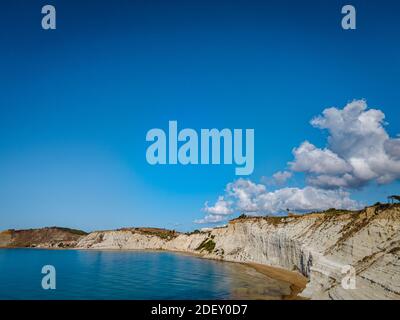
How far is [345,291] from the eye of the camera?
30.0 meters

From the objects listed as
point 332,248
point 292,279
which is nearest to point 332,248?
point 332,248

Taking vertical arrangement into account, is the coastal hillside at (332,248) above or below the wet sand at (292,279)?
above

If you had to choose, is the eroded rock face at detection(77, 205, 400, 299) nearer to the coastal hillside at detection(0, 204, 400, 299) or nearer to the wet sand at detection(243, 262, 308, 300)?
the coastal hillside at detection(0, 204, 400, 299)

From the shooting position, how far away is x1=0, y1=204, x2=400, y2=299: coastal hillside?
29205mm

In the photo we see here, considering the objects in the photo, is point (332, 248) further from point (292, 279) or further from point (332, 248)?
point (292, 279)

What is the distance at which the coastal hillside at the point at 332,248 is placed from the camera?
29205mm

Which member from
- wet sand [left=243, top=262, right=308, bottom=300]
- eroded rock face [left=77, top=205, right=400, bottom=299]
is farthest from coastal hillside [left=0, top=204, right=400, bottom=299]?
wet sand [left=243, top=262, right=308, bottom=300]

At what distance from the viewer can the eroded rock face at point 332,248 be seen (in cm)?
2916

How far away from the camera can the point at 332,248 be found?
4428cm

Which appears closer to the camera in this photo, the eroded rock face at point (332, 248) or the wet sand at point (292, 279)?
the eroded rock face at point (332, 248)

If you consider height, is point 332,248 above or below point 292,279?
above

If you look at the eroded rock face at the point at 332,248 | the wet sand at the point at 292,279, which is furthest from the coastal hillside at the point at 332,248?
the wet sand at the point at 292,279

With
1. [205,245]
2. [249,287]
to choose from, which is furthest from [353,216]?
[205,245]

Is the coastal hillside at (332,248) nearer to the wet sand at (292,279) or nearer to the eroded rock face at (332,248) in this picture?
the eroded rock face at (332,248)
